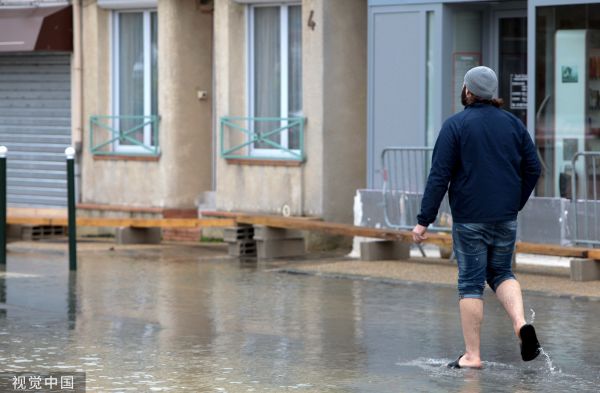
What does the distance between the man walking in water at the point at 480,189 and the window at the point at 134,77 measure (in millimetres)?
12316

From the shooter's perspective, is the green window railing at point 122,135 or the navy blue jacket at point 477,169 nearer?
the navy blue jacket at point 477,169

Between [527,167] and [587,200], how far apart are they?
18.8 feet

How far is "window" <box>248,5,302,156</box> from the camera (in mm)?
19500

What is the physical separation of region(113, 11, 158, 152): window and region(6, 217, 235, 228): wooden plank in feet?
7.16

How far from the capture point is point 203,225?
18078 millimetres

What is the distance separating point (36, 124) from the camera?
2298cm

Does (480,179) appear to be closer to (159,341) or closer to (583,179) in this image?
(159,341)

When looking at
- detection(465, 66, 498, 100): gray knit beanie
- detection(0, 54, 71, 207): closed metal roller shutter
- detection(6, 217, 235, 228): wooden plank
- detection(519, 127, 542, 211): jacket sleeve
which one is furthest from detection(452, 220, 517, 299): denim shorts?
detection(0, 54, 71, 207): closed metal roller shutter

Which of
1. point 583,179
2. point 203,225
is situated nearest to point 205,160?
point 203,225

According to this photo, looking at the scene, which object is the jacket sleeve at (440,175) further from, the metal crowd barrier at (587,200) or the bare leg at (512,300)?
the metal crowd barrier at (587,200)

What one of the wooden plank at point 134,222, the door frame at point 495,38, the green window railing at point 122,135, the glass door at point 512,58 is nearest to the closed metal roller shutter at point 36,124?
the green window railing at point 122,135

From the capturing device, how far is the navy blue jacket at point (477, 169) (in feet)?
30.3

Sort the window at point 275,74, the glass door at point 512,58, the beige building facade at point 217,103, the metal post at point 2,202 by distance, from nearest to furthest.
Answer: the metal post at point 2,202
the glass door at point 512,58
the beige building facade at point 217,103
the window at point 275,74

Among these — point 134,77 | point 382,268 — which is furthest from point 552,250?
point 134,77
